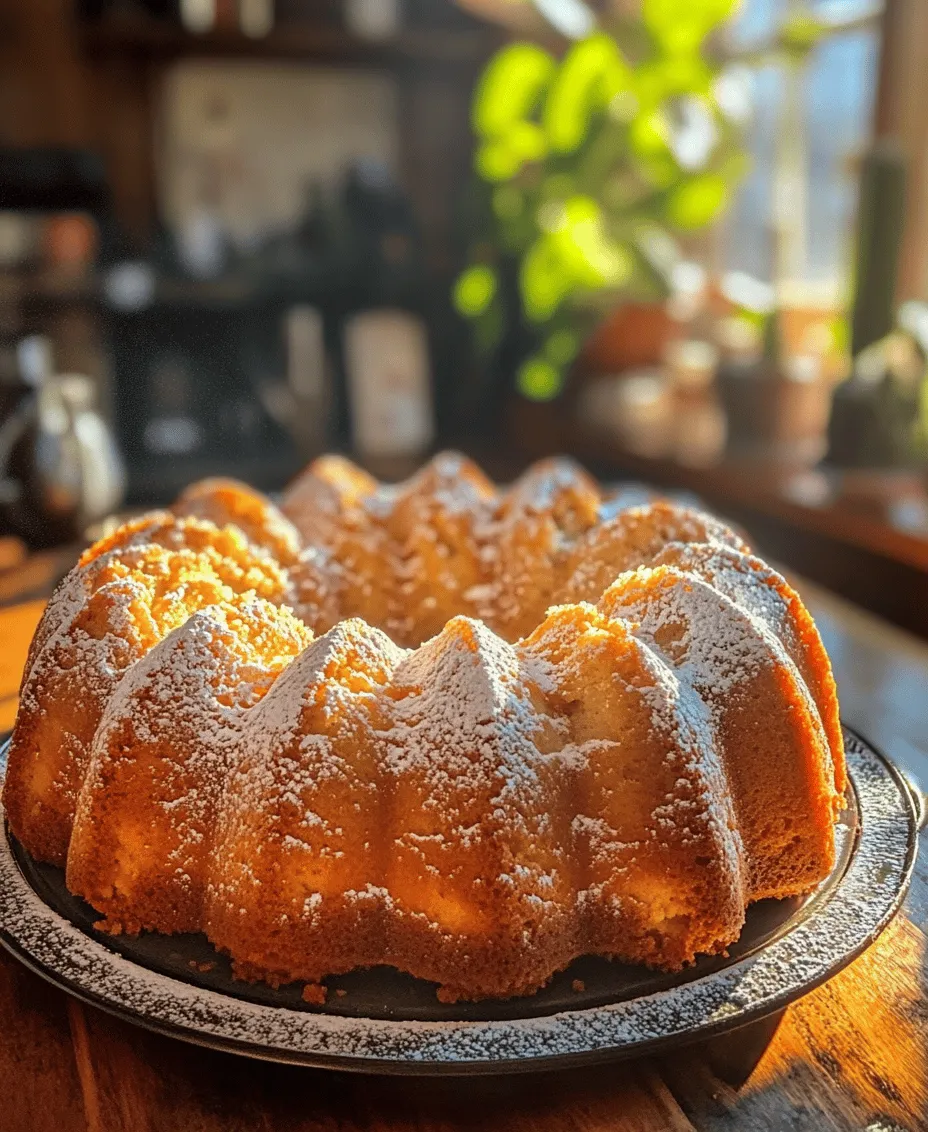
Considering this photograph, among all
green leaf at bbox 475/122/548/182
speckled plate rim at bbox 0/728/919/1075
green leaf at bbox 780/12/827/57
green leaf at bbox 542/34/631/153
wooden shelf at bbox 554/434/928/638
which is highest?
green leaf at bbox 780/12/827/57

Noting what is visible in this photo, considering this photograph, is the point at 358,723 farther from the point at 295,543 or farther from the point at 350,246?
the point at 350,246

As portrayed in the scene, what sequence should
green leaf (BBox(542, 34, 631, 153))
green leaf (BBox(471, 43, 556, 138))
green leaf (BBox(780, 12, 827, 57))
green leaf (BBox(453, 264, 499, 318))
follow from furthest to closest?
1. green leaf (BBox(453, 264, 499, 318))
2. green leaf (BBox(471, 43, 556, 138))
3. green leaf (BBox(542, 34, 631, 153))
4. green leaf (BBox(780, 12, 827, 57))

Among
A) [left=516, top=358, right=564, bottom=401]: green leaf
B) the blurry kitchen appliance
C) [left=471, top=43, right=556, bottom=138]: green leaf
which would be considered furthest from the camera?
[left=516, top=358, right=564, bottom=401]: green leaf

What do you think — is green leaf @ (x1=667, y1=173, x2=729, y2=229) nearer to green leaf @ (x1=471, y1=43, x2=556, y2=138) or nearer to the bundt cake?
green leaf @ (x1=471, y1=43, x2=556, y2=138)

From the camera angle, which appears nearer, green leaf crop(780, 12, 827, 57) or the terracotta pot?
green leaf crop(780, 12, 827, 57)

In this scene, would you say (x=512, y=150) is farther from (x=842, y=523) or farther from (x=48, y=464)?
(x=48, y=464)

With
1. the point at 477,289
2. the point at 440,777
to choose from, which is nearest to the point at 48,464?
the point at 440,777

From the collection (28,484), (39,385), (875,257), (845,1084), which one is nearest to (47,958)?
(845,1084)

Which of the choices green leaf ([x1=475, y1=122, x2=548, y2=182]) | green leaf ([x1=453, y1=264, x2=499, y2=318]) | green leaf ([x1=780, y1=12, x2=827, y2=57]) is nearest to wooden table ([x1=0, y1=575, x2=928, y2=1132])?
green leaf ([x1=780, y1=12, x2=827, y2=57])
